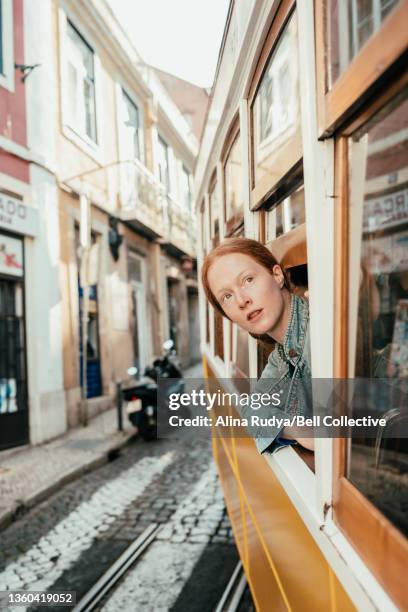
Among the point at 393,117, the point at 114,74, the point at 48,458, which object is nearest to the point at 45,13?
the point at 114,74

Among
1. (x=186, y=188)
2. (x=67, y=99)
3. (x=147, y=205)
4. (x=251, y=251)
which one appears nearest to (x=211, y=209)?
(x=251, y=251)

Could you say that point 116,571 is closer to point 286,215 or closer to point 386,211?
point 286,215

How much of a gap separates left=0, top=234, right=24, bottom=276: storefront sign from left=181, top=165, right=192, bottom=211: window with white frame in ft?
8.96

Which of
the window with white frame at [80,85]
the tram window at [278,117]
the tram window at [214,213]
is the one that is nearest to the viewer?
the tram window at [278,117]

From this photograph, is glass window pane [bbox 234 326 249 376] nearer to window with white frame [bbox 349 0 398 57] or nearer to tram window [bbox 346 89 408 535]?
tram window [bbox 346 89 408 535]

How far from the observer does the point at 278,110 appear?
1.35 m

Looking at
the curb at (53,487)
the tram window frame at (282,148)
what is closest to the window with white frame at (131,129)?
the curb at (53,487)

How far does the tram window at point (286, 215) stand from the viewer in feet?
4.12

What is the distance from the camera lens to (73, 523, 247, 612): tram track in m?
2.48

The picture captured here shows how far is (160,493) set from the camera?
172 inches

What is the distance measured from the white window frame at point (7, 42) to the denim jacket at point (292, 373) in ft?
15.7

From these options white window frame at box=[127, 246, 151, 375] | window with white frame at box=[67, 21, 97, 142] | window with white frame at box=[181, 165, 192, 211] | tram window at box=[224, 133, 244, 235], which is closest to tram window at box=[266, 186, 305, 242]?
tram window at box=[224, 133, 244, 235]

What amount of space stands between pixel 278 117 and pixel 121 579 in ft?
8.32

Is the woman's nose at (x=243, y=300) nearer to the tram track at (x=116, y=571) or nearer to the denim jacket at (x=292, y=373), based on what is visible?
the denim jacket at (x=292, y=373)
